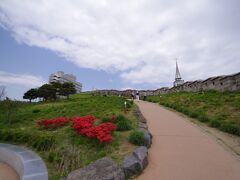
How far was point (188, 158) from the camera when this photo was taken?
22.5ft

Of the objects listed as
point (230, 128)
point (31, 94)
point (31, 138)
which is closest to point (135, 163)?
point (31, 138)

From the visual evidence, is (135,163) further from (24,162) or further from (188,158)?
(24,162)

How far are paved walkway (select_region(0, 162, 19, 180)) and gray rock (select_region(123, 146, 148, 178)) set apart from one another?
3.73m

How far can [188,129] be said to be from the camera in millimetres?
10531

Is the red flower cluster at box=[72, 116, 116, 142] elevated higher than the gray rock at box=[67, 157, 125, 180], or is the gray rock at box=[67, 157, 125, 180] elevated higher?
the red flower cluster at box=[72, 116, 116, 142]

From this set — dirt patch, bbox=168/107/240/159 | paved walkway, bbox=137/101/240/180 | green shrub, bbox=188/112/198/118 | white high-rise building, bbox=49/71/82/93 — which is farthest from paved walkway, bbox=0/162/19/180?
white high-rise building, bbox=49/71/82/93

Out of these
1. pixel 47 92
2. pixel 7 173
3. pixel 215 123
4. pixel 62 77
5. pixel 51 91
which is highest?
pixel 62 77

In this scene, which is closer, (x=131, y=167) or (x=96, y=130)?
(x=131, y=167)

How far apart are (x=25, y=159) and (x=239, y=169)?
652cm

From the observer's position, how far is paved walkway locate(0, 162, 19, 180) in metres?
7.12

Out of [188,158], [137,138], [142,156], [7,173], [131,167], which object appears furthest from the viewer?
[137,138]

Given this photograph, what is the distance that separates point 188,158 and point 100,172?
2.95 metres

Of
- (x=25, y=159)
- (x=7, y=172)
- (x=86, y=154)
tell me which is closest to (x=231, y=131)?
(x=86, y=154)

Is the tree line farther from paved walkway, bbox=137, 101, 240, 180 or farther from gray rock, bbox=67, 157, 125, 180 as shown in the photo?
gray rock, bbox=67, 157, 125, 180
